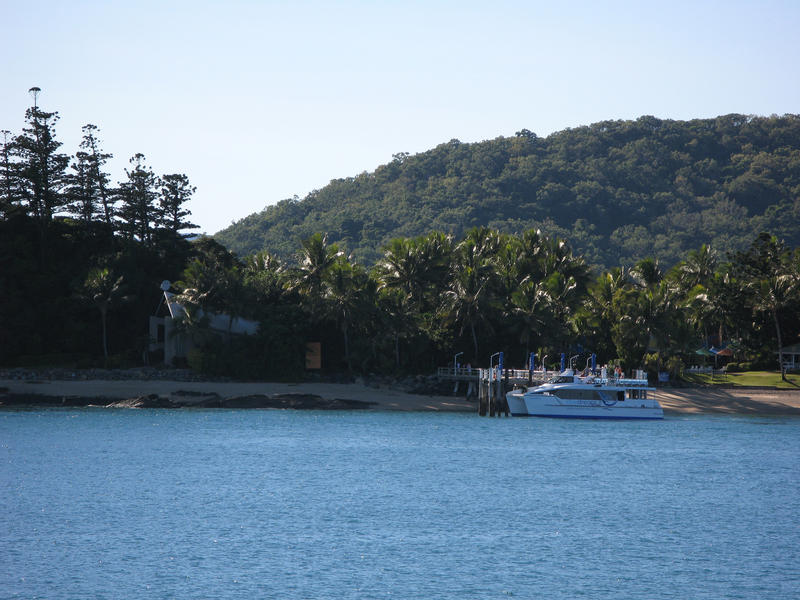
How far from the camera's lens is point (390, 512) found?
35.5m

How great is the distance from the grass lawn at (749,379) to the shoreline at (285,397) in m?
2.27

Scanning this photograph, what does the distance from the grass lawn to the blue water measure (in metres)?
17.6

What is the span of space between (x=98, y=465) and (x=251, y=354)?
102 feet

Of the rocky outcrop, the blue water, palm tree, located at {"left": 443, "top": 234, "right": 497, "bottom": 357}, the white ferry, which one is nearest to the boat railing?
the white ferry

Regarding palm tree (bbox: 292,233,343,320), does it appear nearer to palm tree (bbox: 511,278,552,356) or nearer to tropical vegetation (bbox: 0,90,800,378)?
tropical vegetation (bbox: 0,90,800,378)

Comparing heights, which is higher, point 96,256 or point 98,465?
point 96,256

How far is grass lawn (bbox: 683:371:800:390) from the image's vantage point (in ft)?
255

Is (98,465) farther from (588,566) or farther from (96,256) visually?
(96,256)

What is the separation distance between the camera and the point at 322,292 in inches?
3036

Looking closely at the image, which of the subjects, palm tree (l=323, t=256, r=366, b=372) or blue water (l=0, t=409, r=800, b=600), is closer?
blue water (l=0, t=409, r=800, b=600)

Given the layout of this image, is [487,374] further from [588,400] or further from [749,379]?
[749,379]

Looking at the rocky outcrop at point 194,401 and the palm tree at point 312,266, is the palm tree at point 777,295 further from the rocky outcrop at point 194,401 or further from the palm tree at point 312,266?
the palm tree at point 312,266

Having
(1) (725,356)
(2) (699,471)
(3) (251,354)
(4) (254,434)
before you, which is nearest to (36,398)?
(3) (251,354)

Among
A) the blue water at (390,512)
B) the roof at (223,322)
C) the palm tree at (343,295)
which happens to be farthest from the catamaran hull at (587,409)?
the roof at (223,322)
